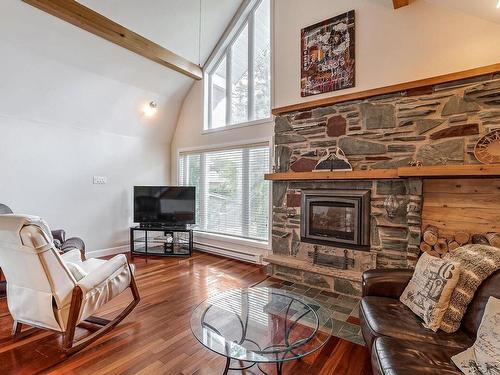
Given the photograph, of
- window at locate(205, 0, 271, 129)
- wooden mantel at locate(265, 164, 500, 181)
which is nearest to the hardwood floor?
wooden mantel at locate(265, 164, 500, 181)

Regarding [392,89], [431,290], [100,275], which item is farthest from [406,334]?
[392,89]

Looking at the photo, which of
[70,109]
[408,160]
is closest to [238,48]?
[70,109]

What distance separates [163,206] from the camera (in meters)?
4.77

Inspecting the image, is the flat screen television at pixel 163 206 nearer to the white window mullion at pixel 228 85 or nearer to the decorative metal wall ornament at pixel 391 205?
the white window mullion at pixel 228 85

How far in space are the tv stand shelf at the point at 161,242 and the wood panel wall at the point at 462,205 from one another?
3595mm

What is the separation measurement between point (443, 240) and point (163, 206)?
4113 mm

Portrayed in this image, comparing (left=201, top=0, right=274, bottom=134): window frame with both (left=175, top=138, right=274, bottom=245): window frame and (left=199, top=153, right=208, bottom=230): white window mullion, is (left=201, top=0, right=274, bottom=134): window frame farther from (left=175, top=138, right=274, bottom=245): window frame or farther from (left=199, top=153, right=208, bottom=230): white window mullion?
(left=199, top=153, right=208, bottom=230): white window mullion

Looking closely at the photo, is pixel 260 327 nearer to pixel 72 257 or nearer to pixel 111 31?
pixel 72 257

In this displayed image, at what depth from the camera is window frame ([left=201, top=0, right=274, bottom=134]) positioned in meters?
4.18

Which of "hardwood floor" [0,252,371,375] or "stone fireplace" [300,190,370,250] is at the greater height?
"stone fireplace" [300,190,370,250]

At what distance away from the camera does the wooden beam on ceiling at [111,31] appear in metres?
3.05

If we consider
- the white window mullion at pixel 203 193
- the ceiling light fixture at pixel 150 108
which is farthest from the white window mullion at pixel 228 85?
the ceiling light fixture at pixel 150 108

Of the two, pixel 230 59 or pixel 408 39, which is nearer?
pixel 408 39

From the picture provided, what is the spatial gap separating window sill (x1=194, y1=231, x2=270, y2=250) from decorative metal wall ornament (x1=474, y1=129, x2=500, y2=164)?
279 centimetres
